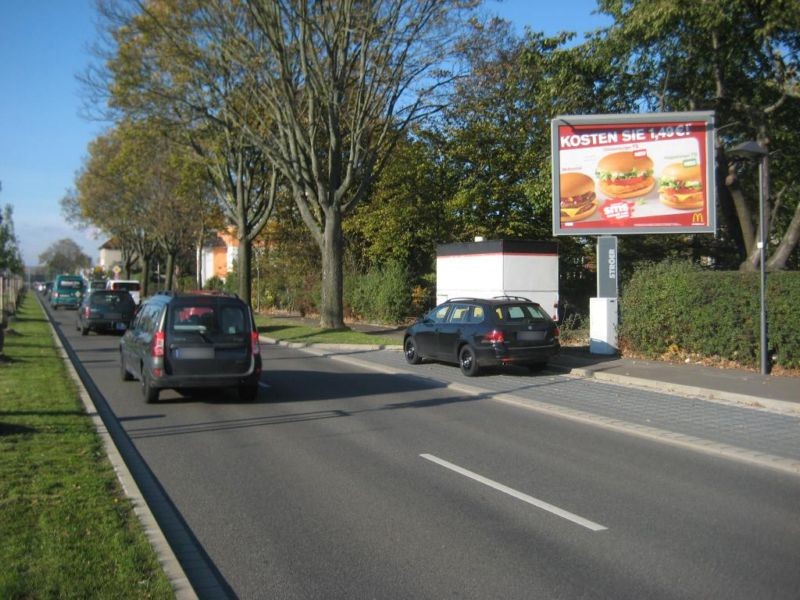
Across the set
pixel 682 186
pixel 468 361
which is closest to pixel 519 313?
pixel 468 361

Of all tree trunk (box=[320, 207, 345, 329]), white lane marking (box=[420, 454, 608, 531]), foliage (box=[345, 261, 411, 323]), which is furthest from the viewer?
foliage (box=[345, 261, 411, 323])

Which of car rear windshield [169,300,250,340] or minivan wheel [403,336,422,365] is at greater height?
car rear windshield [169,300,250,340]

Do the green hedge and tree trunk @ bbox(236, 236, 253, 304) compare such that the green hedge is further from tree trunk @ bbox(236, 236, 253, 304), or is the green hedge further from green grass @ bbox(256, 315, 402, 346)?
tree trunk @ bbox(236, 236, 253, 304)

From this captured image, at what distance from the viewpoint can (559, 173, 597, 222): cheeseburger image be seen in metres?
18.1

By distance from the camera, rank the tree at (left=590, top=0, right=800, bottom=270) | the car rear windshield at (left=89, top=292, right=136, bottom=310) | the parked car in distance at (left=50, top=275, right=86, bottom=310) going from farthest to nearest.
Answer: the parked car in distance at (left=50, top=275, right=86, bottom=310) → the car rear windshield at (left=89, top=292, right=136, bottom=310) → the tree at (left=590, top=0, right=800, bottom=270)

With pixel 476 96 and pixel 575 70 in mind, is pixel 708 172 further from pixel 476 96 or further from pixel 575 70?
pixel 476 96

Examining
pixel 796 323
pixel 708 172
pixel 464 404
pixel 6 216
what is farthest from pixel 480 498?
pixel 6 216

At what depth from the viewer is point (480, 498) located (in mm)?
6629

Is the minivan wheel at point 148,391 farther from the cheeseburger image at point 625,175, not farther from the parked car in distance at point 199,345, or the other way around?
the cheeseburger image at point 625,175

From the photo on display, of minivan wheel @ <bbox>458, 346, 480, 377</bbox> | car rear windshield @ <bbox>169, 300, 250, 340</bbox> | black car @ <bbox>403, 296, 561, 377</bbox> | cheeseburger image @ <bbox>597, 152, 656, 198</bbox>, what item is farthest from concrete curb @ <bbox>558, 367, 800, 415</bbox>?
car rear windshield @ <bbox>169, 300, 250, 340</bbox>

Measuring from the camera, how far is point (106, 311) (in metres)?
27.5

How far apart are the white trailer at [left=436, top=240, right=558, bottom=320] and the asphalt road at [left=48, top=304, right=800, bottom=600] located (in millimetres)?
8959

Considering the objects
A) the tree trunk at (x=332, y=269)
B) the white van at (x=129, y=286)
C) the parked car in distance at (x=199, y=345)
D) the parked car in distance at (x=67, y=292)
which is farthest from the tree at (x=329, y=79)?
the parked car in distance at (x=67, y=292)

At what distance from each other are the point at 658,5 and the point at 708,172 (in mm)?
3878
